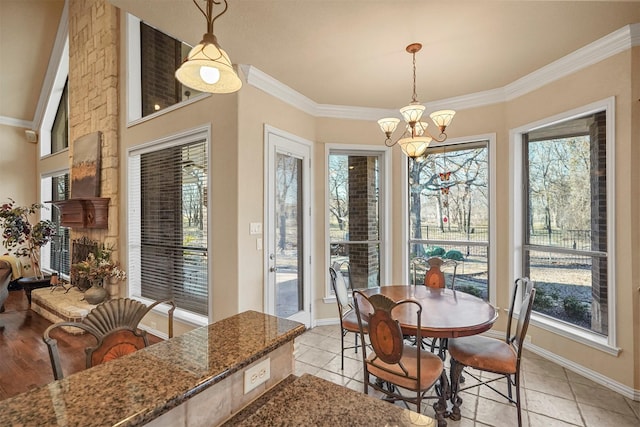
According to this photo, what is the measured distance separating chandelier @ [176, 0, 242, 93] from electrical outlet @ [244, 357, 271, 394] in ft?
3.94

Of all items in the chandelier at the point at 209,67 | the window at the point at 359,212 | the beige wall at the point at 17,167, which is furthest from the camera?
the beige wall at the point at 17,167

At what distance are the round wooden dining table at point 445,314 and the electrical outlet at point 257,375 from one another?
1290 mm

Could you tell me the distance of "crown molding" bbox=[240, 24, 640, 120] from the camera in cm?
257

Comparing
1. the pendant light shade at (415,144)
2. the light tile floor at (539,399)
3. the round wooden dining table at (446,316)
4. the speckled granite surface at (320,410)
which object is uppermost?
the pendant light shade at (415,144)

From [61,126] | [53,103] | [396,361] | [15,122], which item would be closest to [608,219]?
[396,361]

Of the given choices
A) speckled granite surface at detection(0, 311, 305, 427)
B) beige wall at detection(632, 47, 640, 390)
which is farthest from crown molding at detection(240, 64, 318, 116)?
beige wall at detection(632, 47, 640, 390)

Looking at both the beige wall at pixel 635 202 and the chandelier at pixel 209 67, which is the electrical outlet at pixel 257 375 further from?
the beige wall at pixel 635 202

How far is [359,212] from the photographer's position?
4.34 meters

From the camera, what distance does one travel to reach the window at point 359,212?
14.1ft

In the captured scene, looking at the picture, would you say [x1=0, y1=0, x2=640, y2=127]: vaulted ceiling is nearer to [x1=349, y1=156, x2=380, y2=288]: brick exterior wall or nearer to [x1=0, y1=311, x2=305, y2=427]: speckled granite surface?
[x1=349, y1=156, x2=380, y2=288]: brick exterior wall

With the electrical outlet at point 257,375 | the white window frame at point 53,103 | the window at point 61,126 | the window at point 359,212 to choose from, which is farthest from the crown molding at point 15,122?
the electrical outlet at point 257,375

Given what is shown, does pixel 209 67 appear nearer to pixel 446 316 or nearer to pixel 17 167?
pixel 446 316

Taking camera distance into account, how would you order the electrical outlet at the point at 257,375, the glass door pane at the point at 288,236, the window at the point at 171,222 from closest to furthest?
the electrical outlet at the point at 257,375 → the window at the point at 171,222 → the glass door pane at the point at 288,236

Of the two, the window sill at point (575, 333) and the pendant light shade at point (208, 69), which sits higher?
the pendant light shade at point (208, 69)
